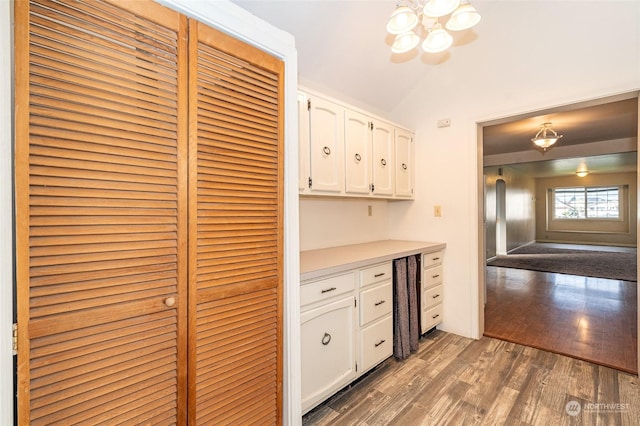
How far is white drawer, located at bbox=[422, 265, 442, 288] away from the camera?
2684 mm

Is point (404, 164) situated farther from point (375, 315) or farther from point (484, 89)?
point (375, 315)

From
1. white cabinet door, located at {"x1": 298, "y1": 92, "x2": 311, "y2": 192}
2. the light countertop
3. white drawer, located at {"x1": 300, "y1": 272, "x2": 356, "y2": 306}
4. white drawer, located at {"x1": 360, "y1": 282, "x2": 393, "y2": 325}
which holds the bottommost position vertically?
white drawer, located at {"x1": 360, "y1": 282, "x2": 393, "y2": 325}

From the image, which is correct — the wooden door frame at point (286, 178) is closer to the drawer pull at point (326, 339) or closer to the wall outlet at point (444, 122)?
the drawer pull at point (326, 339)

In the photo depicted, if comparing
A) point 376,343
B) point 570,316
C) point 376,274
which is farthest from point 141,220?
point 570,316

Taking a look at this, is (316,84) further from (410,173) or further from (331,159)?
(410,173)

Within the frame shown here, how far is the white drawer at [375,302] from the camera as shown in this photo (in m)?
2.04

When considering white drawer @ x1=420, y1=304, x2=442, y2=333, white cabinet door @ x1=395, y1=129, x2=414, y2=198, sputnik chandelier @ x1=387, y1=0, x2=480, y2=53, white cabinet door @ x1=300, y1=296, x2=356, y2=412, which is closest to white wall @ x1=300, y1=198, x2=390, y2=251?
white cabinet door @ x1=395, y1=129, x2=414, y2=198

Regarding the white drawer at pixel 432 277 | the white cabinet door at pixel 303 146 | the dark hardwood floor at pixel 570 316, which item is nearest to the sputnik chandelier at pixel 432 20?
the white cabinet door at pixel 303 146

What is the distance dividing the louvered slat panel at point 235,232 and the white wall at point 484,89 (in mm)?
2154

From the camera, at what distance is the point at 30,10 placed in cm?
78

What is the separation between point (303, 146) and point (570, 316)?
3.54 metres

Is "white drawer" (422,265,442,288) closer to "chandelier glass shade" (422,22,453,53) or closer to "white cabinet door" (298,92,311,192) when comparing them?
"white cabinet door" (298,92,311,192)

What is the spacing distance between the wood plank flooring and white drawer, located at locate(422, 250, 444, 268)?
75cm

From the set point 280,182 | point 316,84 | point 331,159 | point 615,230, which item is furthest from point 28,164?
point 615,230
